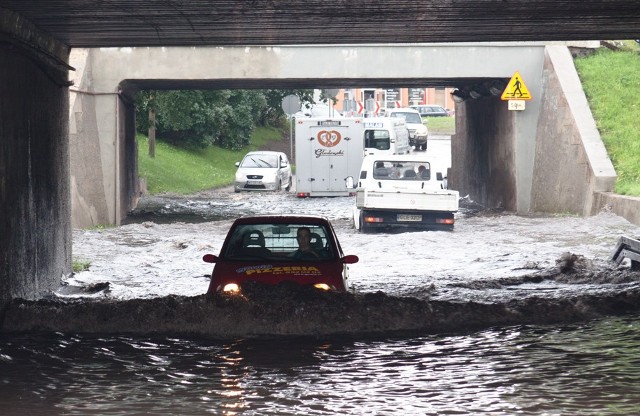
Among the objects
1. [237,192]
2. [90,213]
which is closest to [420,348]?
[90,213]

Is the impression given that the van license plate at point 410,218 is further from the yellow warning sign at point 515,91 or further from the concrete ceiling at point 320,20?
the concrete ceiling at point 320,20

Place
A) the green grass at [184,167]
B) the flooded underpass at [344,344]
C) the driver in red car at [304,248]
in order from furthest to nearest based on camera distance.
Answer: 1. the green grass at [184,167]
2. the driver in red car at [304,248]
3. the flooded underpass at [344,344]

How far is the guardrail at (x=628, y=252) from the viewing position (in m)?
18.2

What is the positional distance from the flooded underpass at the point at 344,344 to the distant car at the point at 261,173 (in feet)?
68.2

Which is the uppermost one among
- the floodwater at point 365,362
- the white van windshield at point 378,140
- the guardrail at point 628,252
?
the white van windshield at point 378,140

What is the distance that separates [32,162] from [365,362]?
5830 mm

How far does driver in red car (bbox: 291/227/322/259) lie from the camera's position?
1301cm

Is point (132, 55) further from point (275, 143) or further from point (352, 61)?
point (275, 143)

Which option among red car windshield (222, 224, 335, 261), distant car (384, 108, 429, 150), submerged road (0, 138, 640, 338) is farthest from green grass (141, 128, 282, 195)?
red car windshield (222, 224, 335, 261)

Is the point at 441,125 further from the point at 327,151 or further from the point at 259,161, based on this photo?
the point at 327,151

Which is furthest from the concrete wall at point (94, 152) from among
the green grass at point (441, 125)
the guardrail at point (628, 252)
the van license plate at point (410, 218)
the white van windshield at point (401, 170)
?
the green grass at point (441, 125)

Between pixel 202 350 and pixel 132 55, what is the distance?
646 inches

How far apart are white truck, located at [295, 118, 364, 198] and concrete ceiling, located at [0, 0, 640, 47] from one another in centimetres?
2001

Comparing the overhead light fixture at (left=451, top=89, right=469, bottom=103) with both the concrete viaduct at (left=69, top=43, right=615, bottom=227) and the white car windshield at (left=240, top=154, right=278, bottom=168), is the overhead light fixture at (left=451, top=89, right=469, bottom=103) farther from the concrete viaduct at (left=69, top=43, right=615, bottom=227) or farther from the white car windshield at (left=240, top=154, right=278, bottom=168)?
the white car windshield at (left=240, top=154, right=278, bottom=168)
